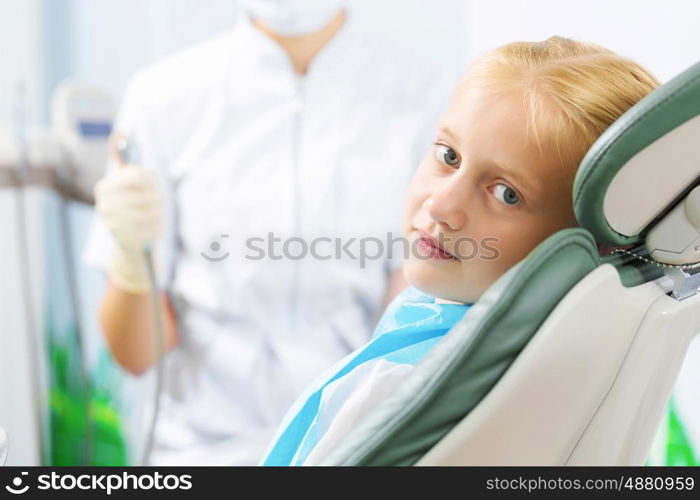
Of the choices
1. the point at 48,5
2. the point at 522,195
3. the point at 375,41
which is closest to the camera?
the point at 522,195

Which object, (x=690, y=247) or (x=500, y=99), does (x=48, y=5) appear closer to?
(x=500, y=99)

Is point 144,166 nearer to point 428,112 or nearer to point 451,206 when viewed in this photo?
point 428,112

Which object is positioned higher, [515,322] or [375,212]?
[515,322]

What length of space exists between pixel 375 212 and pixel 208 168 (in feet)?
0.92

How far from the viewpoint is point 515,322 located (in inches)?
19.4

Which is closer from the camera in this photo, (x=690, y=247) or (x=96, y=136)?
(x=690, y=247)

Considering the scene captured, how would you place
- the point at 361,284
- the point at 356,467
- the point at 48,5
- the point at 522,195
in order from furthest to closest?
the point at 48,5 < the point at 361,284 < the point at 522,195 < the point at 356,467

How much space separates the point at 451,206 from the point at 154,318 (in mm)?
804

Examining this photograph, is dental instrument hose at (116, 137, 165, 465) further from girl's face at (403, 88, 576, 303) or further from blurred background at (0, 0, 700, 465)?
girl's face at (403, 88, 576, 303)

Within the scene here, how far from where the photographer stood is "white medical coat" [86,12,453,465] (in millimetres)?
1338

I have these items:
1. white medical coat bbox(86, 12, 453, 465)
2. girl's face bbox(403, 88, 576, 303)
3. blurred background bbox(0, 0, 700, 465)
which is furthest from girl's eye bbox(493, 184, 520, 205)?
blurred background bbox(0, 0, 700, 465)

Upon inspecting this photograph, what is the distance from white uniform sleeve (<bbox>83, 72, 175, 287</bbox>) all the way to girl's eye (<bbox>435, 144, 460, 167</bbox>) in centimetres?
79

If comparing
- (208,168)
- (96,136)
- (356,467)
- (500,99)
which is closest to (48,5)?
(96,136)

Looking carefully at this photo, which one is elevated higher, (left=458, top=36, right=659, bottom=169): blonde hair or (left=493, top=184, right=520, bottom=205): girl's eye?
(left=458, top=36, right=659, bottom=169): blonde hair
